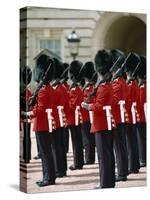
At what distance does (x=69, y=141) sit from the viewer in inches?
400

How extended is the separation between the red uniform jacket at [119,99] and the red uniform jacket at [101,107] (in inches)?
3.7

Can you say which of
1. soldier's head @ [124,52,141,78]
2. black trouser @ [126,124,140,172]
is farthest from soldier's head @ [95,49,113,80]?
black trouser @ [126,124,140,172]

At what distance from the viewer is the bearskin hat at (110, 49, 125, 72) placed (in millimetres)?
10383

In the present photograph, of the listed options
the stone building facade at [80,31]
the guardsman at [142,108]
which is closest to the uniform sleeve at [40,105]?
the stone building facade at [80,31]

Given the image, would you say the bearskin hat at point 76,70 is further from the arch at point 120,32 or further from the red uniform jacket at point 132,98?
the red uniform jacket at point 132,98

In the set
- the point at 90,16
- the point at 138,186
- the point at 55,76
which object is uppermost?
the point at 90,16

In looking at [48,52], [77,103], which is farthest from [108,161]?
[48,52]

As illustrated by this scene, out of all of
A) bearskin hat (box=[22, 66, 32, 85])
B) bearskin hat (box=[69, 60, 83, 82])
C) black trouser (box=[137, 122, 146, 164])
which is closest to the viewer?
bearskin hat (box=[22, 66, 32, 85])

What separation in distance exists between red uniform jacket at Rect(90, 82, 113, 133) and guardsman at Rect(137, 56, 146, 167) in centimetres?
59

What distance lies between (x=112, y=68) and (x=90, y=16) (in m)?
0.74

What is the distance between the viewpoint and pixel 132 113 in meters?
10.6

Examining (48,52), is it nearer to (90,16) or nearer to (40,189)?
(90,16)

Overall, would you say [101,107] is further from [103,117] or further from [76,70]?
[76,70]

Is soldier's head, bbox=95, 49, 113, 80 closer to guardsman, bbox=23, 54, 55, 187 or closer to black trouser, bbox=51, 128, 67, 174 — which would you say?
guardsman, bbox=23, 54, 55, 187
